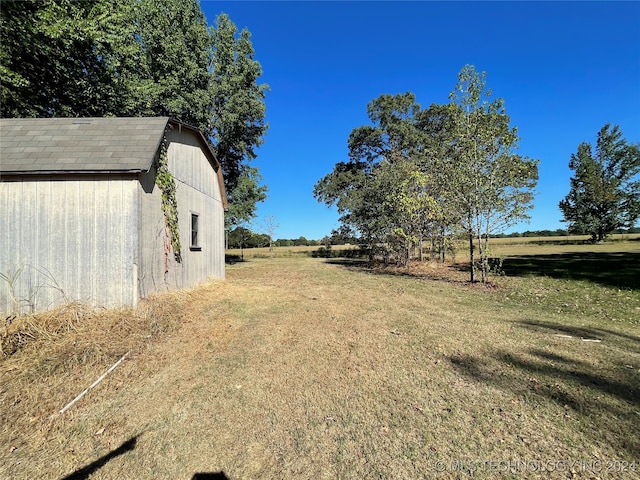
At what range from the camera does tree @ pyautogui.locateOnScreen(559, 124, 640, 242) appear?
34.5 m

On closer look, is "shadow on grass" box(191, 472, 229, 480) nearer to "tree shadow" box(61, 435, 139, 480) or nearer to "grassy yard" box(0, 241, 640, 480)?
"grassy yard" box(0, 241, 640, 480)

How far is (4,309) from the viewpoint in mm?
5598

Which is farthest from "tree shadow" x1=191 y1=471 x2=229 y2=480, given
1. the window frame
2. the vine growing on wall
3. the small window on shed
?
the small window on shed

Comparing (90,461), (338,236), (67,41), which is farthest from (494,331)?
(338,236)

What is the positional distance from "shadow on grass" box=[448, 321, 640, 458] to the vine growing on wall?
6724 millimetres

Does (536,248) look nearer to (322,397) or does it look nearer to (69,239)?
(322,397)

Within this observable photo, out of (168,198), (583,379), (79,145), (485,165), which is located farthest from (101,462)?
(485,165)

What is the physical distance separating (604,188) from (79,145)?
4894 cm

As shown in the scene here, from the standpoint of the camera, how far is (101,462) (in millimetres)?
2424

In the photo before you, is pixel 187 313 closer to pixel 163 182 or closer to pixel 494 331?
pixel 163 182

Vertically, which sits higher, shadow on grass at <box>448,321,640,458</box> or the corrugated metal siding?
the corrugated metal siding

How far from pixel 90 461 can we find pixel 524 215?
12.4 meters

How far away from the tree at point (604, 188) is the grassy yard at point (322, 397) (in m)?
40.4

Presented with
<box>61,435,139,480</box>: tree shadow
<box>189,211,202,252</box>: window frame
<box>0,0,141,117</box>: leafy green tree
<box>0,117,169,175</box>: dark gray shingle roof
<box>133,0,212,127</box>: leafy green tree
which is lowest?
<box>61,435,139,480</box>: tree shadow
